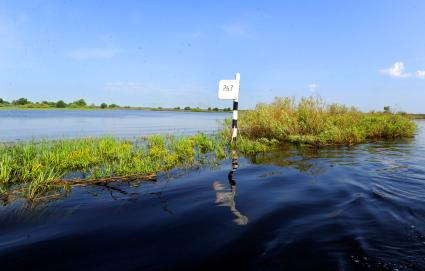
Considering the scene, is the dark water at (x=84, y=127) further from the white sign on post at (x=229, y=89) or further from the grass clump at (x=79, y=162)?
the grass clump at (x=79, y=162)

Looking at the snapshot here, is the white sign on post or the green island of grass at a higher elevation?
the white sign on post

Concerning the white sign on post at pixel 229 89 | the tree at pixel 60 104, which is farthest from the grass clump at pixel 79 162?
the tree at pixel 60 104

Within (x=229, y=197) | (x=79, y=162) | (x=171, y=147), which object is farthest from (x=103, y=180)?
(x=171, y=147)

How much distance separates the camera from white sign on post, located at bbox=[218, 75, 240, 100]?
1102 centimetres

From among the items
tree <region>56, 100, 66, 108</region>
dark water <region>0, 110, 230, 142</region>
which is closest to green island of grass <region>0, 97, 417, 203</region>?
dark water <region>0, 110, 230, 142</region>

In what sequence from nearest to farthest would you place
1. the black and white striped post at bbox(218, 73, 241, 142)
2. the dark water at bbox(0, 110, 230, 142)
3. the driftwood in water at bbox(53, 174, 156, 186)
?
the driftwood in water at bbox(53, 174, 156, 186) → the black and white striped post at bbox(218, 73, 241, 142) → the dark water at bbox(0, 110, 230, 142)

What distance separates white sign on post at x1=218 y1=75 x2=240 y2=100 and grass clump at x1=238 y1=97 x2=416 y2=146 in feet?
8.82

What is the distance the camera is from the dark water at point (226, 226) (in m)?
3.03

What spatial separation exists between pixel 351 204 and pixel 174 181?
11.3 ft

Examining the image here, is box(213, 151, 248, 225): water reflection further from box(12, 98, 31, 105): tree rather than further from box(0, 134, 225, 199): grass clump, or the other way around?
box(12, 98, 31, 105): tree

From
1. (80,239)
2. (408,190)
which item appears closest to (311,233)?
(80,239)

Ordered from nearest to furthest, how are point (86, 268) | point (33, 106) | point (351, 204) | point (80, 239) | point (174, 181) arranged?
point (86, 268) < point (80, 239) < point (351, 204) < point (174, 181) < point (33, 106)

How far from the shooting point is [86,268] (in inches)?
114

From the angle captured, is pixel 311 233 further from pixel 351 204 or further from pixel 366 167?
pixel 366 167
